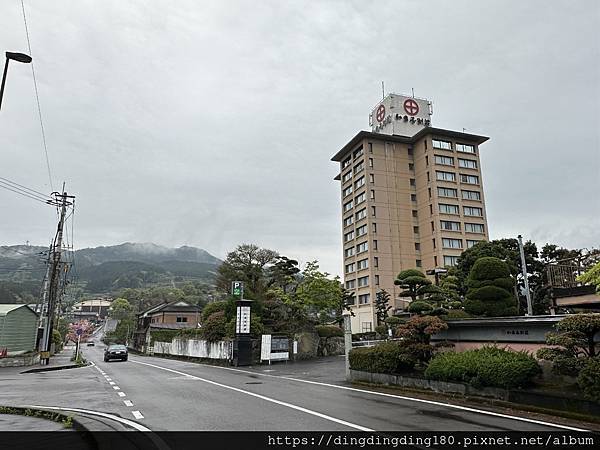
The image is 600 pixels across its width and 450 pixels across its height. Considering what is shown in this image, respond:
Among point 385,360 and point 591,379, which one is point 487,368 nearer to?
point 591,379

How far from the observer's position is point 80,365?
29375 mm

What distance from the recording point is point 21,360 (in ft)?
91.5

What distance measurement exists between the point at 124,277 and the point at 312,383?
19980 cm

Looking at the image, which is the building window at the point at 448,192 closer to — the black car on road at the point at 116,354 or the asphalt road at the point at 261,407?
the black car on road at the point at 116,354

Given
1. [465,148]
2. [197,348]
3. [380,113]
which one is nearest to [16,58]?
[197,348]

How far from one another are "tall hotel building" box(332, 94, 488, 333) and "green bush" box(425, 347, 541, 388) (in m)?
40.3

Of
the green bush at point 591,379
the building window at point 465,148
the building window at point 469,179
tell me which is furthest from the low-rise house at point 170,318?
the green bush at point 591,379

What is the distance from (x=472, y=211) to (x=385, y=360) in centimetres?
4729

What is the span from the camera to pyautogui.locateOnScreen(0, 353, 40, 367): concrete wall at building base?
26766 millimetres

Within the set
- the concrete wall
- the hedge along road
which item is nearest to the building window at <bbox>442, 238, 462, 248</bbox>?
the concrete wall

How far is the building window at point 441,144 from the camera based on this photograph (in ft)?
188

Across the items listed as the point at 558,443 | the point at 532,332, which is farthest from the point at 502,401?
the point at 558,443

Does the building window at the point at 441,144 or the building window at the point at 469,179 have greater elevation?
the building window at the point at 441,144

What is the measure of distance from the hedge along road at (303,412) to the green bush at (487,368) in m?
1.32
